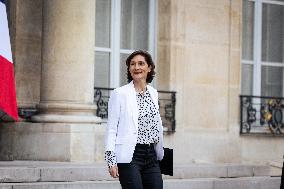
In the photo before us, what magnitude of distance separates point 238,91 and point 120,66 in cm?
223

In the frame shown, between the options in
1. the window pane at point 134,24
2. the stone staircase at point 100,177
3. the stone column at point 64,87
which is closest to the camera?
the stone staircase at point 100,177

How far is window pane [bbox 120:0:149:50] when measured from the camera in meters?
14.1

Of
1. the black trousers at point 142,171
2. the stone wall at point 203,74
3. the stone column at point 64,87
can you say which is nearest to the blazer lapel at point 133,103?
the black trousers at point 142,171

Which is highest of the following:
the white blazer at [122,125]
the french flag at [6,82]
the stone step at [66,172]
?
the french flag at [6,82]

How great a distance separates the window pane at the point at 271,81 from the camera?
1575 cm

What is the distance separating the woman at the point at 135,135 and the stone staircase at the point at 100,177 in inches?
130

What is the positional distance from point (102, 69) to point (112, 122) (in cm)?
705

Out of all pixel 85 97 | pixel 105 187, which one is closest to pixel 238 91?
pixel 85 97

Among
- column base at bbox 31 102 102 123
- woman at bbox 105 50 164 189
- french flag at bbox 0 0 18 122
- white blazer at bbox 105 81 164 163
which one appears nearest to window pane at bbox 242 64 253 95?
column base at bbox 31 102 102 123

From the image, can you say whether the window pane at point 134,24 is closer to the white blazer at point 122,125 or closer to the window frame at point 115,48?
the window frame at point 115,48

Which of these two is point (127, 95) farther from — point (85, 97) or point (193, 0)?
point (193, 0)

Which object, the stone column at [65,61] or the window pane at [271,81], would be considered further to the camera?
the window pane at [271,81]

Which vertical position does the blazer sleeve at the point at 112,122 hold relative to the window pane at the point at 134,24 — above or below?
below

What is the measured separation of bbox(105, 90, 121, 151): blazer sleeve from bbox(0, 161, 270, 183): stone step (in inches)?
142
